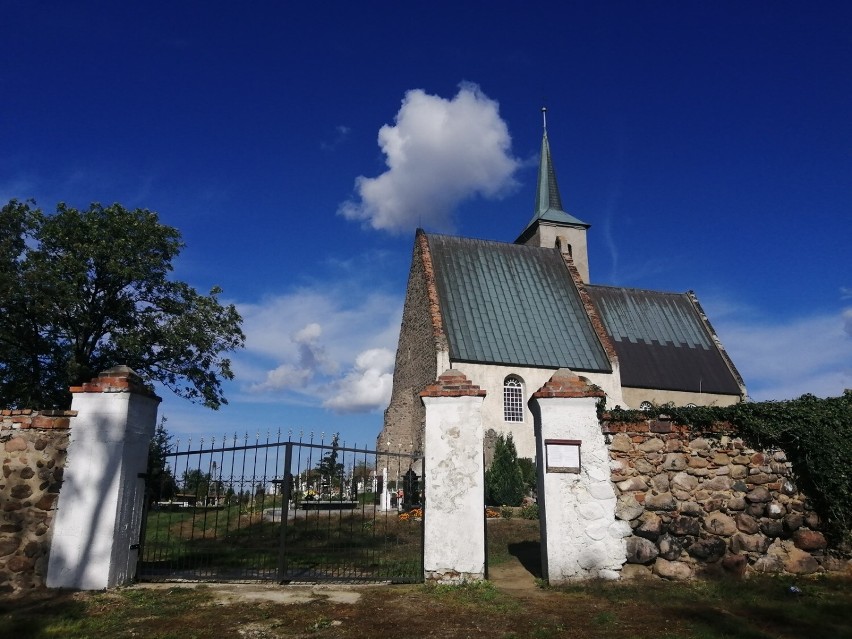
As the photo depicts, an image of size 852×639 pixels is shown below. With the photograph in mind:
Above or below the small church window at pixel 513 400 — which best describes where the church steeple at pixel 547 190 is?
above

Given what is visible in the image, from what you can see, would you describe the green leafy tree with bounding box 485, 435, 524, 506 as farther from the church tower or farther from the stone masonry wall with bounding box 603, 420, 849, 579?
the church tower

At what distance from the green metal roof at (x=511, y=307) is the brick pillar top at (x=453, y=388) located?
583 inches

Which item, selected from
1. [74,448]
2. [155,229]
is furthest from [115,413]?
[155,229]

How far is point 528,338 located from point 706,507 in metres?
16.9

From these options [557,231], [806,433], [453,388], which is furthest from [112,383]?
[557,231]

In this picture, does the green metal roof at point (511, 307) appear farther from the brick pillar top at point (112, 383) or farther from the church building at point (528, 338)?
the brick pillar top at point (112, 383)

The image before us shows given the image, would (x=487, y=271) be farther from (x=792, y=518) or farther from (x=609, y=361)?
(x=792, y=518)

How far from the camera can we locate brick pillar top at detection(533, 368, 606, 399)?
8.74 metres

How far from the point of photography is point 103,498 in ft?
27.0

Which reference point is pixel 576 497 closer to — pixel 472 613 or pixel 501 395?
pixel 472 613

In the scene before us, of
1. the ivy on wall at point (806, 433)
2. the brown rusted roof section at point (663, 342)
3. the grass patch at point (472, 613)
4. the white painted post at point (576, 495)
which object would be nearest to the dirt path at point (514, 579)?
the grass patch at point (472, 613)

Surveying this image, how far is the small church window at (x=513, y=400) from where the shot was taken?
79.1ft

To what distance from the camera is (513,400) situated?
24406mm

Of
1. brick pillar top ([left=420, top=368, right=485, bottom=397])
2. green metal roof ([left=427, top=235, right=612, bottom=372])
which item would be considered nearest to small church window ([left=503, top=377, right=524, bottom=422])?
green metal roof ([left=427, top=235, right=612, bottom=372])
